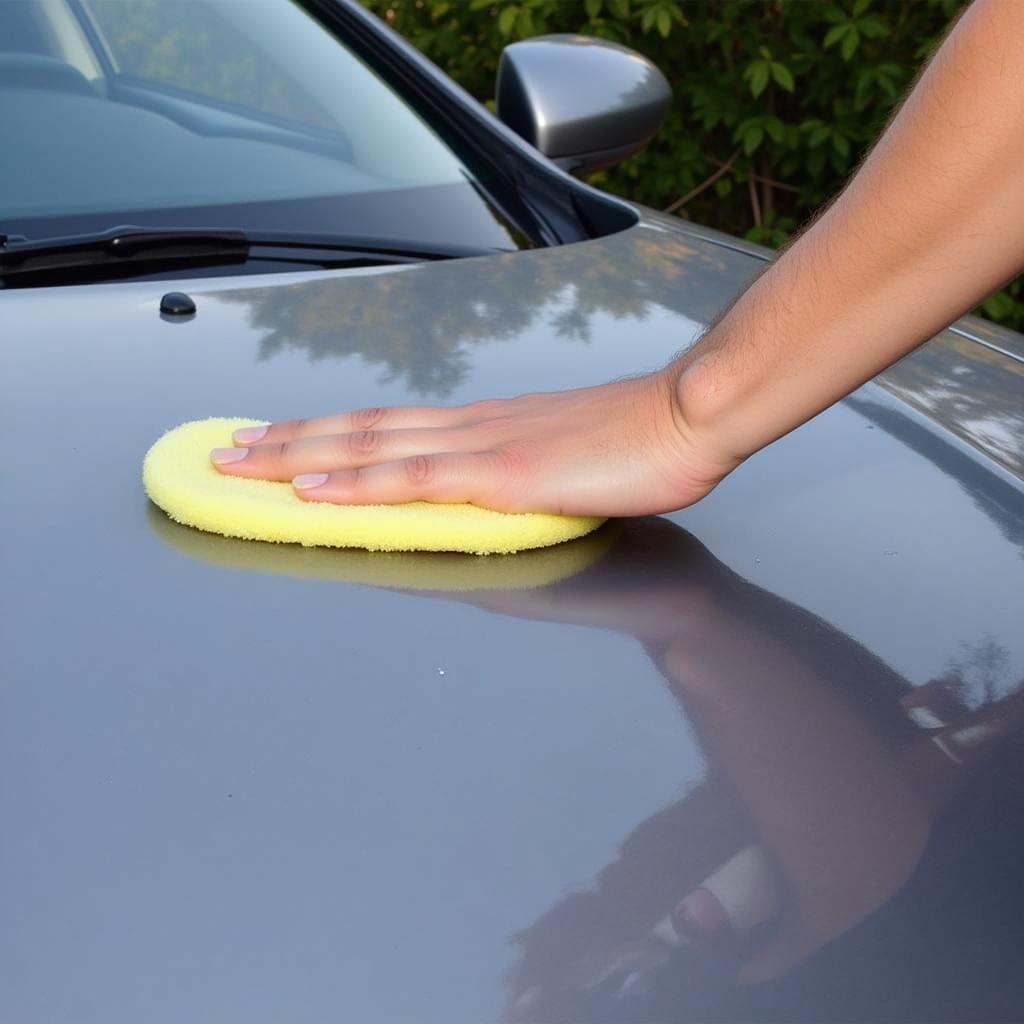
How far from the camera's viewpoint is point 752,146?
13.1 ft

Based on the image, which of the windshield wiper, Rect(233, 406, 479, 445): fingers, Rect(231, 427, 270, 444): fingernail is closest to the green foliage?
the windshield wiper

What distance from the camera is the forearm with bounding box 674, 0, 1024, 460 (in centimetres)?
84

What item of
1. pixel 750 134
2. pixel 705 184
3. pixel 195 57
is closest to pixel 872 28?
pixel 750 134

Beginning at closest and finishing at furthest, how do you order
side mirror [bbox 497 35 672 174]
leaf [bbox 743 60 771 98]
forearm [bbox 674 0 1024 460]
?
forearm [bbox 674 0 1024 460] < side mirror [bbox 497 35 672 174] < leaf [bbox 743 60 771 98]

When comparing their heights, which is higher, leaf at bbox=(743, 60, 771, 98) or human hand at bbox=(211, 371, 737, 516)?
human hand at bbox=(211, 371, 737, 516)

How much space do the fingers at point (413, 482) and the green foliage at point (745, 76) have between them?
290 cm

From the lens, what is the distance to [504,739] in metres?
0.81

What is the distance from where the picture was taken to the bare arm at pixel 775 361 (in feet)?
2.83

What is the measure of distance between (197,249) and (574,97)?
2.56 ft

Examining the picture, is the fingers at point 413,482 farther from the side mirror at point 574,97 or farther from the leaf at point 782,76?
the leaf at point 782,76

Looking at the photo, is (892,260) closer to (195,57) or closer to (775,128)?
(195,57)

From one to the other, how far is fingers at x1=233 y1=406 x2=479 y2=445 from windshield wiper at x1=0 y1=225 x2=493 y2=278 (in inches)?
16.4

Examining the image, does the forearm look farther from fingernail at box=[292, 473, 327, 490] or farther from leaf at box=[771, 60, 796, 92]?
leaf at box=[771, 60, 796, 92]

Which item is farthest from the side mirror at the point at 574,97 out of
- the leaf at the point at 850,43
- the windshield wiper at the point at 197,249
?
the leaf at the point at 850,43
